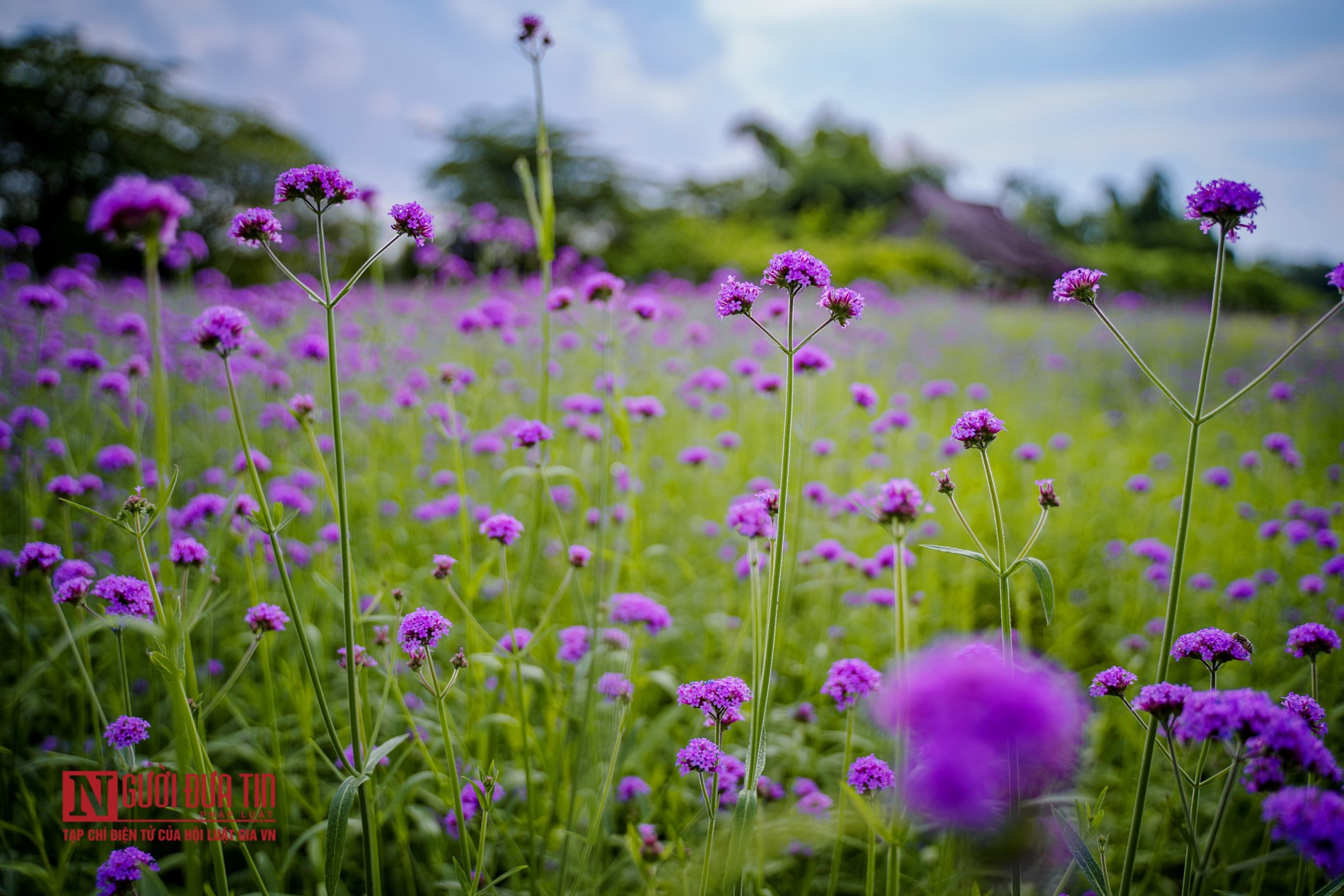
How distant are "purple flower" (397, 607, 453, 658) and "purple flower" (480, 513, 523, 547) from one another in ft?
1.32

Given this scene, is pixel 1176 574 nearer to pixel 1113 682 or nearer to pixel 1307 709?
pixel 1113 682

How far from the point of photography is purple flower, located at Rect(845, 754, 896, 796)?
4.59ft

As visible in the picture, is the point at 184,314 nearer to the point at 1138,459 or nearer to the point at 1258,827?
the point at 1258,827

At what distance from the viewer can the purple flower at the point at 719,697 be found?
4.40 feet

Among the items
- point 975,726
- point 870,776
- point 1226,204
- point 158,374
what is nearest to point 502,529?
point 158,374

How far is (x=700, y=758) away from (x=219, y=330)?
1.37 m

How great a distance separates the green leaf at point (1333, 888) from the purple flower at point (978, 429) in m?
0.86

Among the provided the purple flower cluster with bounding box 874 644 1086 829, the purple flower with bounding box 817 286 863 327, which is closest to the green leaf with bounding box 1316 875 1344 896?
the purple flower cluster with bounding box 874 644 1086 829

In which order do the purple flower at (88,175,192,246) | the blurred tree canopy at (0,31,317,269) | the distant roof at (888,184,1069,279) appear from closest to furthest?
the purple flower at (88,175,192,246)
the blurred tree canopy at (0,31,317,269)
the distant roof at (888,184,1069,279)

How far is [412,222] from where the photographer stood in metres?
1.33

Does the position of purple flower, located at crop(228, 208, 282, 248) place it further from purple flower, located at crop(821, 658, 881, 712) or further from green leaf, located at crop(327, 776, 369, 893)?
purple flower, located at crop(821, 658, 881, 712)

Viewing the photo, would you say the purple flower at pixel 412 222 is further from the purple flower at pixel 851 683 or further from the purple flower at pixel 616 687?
the purple flower at pixel 851 683

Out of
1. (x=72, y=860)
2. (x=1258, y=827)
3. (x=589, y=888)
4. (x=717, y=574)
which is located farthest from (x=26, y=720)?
(x=1258, y=827)

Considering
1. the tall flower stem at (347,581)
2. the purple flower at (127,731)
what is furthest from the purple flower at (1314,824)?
the purple flower at (127,731)
